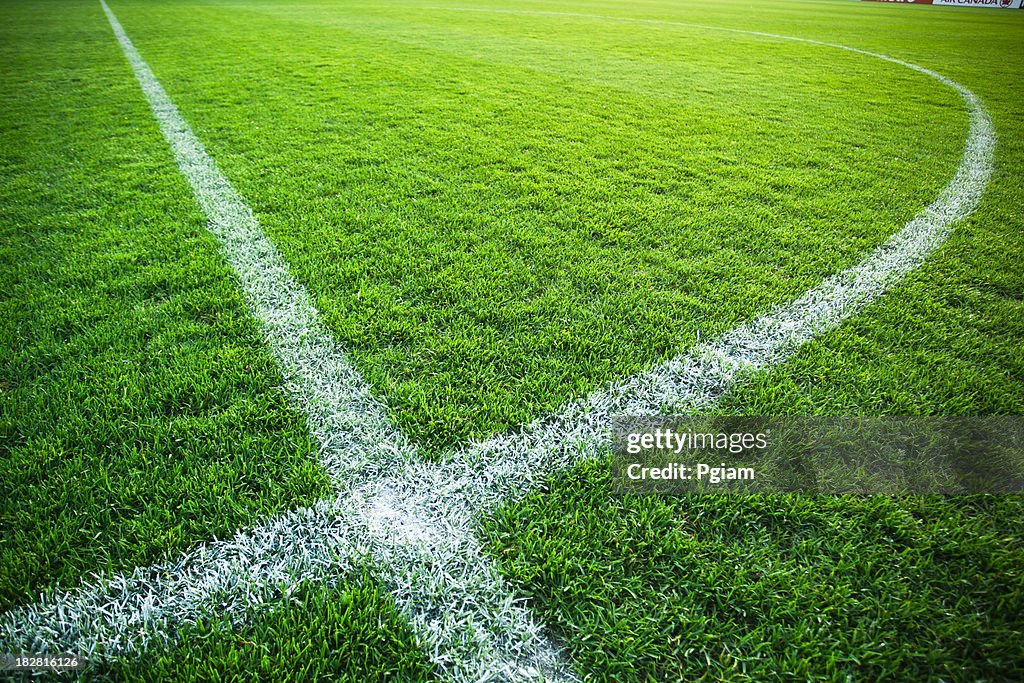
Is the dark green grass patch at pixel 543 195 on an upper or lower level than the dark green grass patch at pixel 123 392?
upper

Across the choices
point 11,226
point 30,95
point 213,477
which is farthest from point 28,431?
point 30,95

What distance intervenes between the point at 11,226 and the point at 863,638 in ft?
12.4

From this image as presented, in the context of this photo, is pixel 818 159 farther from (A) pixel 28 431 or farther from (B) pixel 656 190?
(A) pixel 28 431

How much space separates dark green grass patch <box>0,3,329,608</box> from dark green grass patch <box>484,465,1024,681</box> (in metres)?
0.68

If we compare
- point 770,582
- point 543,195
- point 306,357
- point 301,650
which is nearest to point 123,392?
point 306,357

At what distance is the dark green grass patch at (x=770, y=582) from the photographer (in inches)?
39.6

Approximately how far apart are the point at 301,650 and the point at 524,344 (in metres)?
1.11

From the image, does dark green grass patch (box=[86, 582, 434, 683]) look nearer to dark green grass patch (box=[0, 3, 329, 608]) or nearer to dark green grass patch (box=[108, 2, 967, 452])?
dark green grass patch (box=[0, 3, 329, 608])

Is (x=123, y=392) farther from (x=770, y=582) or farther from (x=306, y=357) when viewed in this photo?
(x=770, y=582)

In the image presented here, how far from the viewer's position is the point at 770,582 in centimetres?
112

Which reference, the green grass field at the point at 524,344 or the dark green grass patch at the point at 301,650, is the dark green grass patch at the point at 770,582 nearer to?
the green grass field at the point at 524,344

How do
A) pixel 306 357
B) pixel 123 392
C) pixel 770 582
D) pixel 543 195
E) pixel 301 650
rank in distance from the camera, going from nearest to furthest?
1. pixel 301 650
2. pixel 770 582
3. pixel 123 392
4. pixel 306 357
5. pixel 543 195

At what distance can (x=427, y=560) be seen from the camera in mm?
1180

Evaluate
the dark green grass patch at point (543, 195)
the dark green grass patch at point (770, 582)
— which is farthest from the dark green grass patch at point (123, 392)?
the dark green grass patch at point (770, 582)
